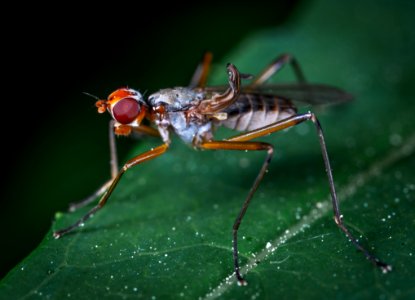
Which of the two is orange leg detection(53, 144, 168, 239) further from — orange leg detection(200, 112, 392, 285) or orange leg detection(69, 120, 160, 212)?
orange leg detection(200, 112, 392, 285)

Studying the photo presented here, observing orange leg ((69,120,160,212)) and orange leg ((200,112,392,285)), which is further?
orange leg ((69,120,160,212))

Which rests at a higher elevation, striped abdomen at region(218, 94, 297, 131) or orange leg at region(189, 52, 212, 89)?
orange leg at region(189, 52, 212, 89)

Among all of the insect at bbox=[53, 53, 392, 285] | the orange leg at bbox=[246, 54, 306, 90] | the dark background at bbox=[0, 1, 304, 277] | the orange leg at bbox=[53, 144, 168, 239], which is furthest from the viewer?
the dark background at bbox=[0, 1, 304, 277]

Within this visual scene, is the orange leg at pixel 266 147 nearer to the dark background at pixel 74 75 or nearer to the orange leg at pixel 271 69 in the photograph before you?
the orange leg at pixel 271 69

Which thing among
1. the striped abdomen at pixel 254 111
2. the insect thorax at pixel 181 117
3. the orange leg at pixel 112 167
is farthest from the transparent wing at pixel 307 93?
the orange leg at pixel 112 167

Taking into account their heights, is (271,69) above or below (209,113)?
above

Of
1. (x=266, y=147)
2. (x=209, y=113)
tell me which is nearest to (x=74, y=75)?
(x=209, y=113)

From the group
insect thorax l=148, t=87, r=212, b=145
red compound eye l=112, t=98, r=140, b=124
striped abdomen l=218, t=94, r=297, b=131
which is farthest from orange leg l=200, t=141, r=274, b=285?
red compound eye l=112, t=98, r=140, b=124

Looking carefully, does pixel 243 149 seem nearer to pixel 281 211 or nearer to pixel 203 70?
pixel 281 211
